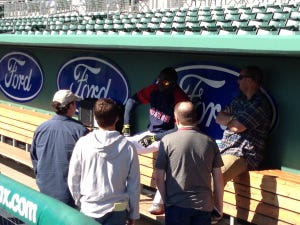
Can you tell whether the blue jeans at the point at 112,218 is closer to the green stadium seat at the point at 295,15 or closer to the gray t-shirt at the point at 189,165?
the gray t-shirt at the point at 189,165

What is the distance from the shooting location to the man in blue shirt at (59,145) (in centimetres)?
379

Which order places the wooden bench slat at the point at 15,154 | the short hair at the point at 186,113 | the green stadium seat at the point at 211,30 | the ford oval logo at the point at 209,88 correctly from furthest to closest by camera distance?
the wooden bench slat at the point at 15,154
the ford oval logo at the point at 209,88
the green stadium seat at the point at 211,30
the short hair at the point at 186,113

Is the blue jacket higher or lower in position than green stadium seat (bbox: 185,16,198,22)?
lower

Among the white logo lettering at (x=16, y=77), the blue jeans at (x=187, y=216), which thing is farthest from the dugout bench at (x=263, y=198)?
the white logo lettering at (x=16, y=77)

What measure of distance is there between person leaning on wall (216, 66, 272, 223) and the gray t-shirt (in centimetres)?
88

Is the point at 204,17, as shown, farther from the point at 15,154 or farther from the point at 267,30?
the point at 15,154

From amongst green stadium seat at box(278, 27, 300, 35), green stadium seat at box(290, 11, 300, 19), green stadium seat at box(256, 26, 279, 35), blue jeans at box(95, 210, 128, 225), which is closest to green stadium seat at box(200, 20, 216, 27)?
green stadium seat at box(256, 26, 279, 35)

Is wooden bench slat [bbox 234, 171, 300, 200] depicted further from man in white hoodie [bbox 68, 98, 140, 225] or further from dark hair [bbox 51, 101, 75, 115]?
dark hair [bbox 51, 101, 75, 115]

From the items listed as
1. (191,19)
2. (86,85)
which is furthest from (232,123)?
(86,85)

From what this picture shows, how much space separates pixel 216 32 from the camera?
5.57 metres

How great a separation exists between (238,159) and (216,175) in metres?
0.95

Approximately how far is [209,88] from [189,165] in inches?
104

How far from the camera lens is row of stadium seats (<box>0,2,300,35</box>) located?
5246mm

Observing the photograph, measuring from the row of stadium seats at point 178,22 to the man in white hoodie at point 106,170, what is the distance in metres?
2.06
